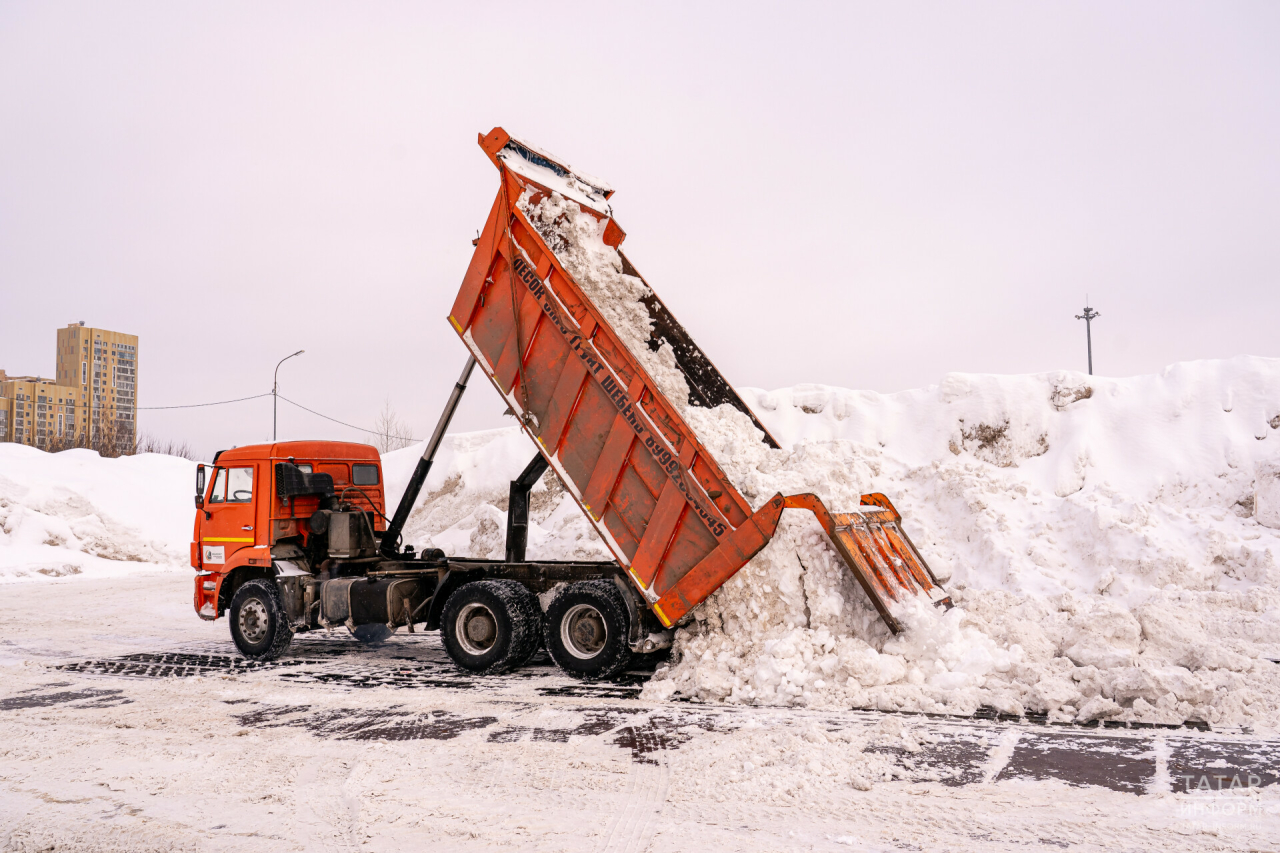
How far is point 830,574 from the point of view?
729cm

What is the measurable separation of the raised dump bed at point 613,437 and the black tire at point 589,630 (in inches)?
16.1

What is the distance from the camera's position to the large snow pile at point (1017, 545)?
6660 mm

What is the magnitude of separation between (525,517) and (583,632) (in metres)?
2.16

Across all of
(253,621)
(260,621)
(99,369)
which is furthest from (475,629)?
(99,369)

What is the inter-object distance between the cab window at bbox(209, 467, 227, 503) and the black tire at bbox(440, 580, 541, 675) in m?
3.35

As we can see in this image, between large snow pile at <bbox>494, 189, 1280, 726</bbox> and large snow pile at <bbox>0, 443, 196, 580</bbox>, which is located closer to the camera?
large snow pile at <bbox>494, 189, 1280, 726</bbox>

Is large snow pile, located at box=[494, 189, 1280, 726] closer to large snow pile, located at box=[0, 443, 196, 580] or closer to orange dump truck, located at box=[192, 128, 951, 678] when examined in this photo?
orange dump truck, located at box=[192, 128, 951, 678]

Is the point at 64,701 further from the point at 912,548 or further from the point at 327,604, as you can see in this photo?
the point at 912,548

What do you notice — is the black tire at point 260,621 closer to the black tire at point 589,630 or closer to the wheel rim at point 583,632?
the black tire at point 589,630

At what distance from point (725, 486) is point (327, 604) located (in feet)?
15.8

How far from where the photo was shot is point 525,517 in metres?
9.70

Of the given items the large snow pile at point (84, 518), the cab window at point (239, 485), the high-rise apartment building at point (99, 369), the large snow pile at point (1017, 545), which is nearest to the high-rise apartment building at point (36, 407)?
the high-rise apartment building at point (99, 369)

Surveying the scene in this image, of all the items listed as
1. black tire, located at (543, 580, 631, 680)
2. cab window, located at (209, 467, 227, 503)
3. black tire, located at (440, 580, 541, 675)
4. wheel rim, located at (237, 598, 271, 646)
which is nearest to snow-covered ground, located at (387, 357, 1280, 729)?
black tire, located at (543, 580, 631, 680)

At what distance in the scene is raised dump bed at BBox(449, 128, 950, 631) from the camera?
278 inches
